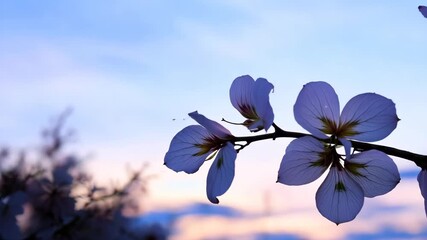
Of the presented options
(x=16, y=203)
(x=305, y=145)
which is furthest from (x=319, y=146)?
(x=16, y=203)

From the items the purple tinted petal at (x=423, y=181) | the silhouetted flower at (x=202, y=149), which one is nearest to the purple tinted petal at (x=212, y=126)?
the silhouetted flower at (x=202, y=149)

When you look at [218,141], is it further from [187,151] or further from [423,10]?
[423,10]

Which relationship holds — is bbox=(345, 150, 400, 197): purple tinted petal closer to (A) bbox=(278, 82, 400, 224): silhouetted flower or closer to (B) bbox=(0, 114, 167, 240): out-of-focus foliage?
(A) bbox=(278, 82, 400, 224): silhouetted flower

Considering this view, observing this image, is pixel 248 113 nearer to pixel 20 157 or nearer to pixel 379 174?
pixel 379 174

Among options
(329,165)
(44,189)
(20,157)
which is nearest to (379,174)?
(329,165)

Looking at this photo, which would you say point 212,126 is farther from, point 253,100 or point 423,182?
point 423,182

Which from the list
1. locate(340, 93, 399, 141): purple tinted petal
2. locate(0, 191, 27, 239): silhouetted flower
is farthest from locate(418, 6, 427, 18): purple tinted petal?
locate(0, 191, 27, 239): silhouetted flower

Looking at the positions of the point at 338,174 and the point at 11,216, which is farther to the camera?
the point at 11,216

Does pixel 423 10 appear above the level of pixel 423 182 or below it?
above
